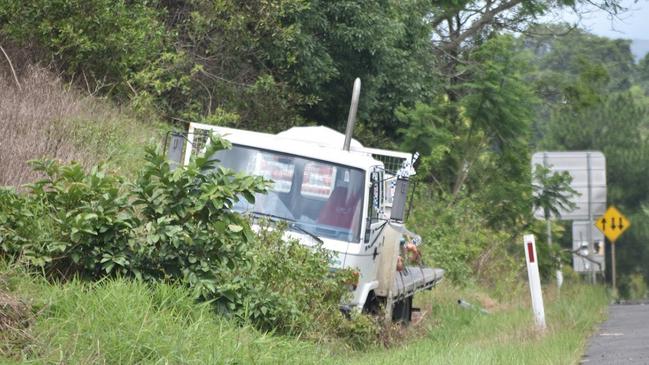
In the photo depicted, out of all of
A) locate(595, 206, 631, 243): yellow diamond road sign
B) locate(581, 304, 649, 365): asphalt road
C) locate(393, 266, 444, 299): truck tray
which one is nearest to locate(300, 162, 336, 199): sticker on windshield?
locate(393, 266, 444, 299): truck tray

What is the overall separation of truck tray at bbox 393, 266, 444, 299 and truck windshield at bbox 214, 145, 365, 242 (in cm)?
176

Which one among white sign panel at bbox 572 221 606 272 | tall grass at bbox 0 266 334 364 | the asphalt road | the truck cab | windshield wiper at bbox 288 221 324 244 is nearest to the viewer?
tall grass at bbox 0 266 334 364

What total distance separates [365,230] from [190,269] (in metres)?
3.57

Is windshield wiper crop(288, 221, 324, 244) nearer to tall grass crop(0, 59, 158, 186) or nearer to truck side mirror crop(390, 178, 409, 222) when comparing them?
truck side mirror crop(390, 178, 409, 222)

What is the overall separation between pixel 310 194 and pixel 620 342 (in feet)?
12.7

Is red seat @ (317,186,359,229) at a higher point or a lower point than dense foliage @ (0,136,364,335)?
→ higher

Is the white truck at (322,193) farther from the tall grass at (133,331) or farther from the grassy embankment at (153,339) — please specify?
→ the tall grass at (133,331)

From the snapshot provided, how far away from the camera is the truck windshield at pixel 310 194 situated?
42.4 feet

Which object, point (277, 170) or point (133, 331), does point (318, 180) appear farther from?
point (133, 331)

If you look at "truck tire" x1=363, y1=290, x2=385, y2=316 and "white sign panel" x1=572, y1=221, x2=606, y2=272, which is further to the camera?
"white sign panel" x1=572, y1=221, x2=606, y2=272

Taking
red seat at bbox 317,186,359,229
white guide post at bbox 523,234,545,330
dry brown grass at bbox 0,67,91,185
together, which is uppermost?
dry brown grass at bbox 0,67,91,185

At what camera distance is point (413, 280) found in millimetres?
15711

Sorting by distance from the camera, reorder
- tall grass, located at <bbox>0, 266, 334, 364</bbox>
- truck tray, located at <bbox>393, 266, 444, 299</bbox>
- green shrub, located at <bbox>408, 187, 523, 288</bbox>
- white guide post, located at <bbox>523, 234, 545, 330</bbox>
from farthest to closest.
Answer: green shrub, located at <bbox>408, 187, 523, 288</bbox>
truck tray, located at <bbox>393, 266, 444, 299</bbox>
white guide post, located at <bbox>523, 234, 545, 330</bbox>
tall grass, located at <bbox>0, 266, 334, 364</bbox>

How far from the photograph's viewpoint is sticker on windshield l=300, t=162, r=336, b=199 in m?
13.1
